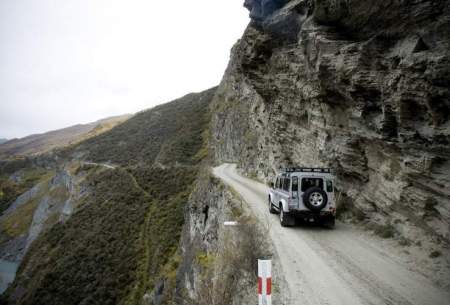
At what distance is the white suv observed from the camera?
453 inches

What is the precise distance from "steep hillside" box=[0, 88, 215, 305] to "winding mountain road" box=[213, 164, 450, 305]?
1985 cm

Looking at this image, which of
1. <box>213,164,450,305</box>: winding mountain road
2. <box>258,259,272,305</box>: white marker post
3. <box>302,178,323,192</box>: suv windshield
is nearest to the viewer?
<box>258,259,272,305</box>: white marker post

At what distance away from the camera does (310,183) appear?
11945mm

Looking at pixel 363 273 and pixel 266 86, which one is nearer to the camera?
pixel 363 273

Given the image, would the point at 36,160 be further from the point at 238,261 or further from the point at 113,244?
the point at 238,261

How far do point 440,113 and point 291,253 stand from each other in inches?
241

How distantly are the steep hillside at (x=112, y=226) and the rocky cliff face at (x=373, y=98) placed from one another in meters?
19.7

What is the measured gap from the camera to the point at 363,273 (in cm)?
763

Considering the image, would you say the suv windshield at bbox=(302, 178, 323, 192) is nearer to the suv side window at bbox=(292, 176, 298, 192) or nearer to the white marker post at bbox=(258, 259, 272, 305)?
the suv side window at bbox=(292, 176, 298, 192)

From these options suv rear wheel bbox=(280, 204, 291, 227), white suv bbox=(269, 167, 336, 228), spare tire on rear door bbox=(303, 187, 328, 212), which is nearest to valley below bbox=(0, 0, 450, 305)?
suv rear wheel bbox=(280, 204, 291, 227)

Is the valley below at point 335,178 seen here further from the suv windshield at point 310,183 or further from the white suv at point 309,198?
the suv windshield at point 310,183

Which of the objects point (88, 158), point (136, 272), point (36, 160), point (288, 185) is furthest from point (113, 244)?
point (36, 160)

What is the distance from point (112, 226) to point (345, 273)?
139ft

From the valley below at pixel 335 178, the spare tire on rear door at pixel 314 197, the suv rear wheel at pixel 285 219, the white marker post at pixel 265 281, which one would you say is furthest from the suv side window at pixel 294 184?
the white marker post at pixel 265 281
